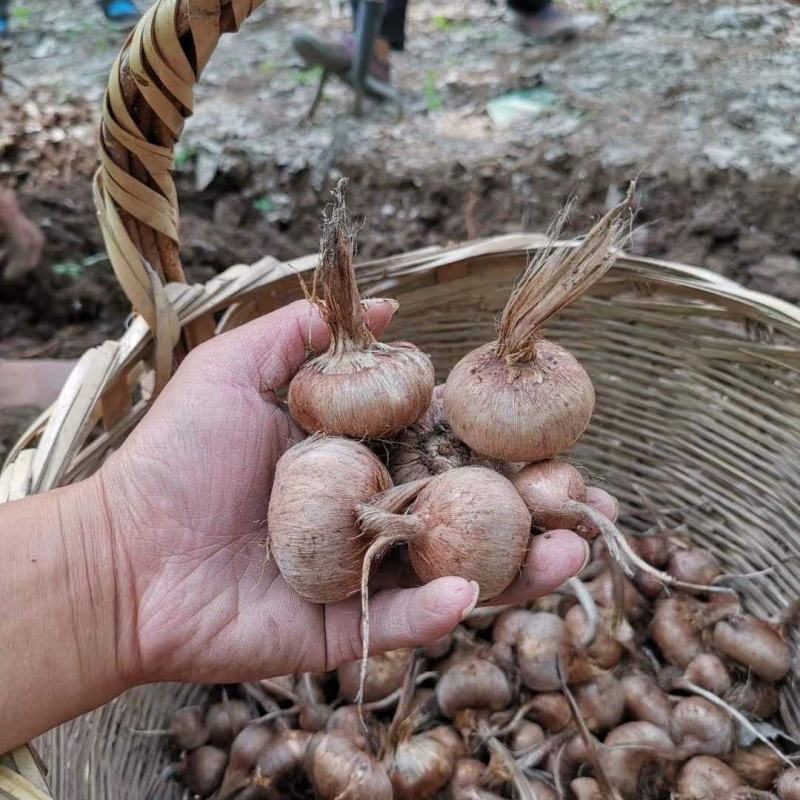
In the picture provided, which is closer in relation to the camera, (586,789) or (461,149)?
(586,789)

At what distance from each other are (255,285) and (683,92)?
2.56 metres

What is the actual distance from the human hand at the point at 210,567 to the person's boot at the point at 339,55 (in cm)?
245

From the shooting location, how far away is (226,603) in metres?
1.07

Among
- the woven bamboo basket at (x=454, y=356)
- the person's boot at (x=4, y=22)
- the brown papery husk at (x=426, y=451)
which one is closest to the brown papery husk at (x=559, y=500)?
the brown papery husk at (x=426, y=451)

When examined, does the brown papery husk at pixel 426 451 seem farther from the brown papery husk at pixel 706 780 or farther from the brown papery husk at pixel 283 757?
the brown papery husk at pixel 706 780

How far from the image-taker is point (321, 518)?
0.93 metres

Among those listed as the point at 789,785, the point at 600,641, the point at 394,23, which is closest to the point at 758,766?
the point at 789,785

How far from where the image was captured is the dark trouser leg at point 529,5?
3848mm

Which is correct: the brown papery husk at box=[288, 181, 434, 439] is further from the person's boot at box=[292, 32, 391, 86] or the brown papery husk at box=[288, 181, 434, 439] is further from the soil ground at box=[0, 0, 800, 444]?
the person's boot at box=[292, 32, 391, 86]

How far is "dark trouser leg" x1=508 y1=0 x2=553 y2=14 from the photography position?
3.85 m

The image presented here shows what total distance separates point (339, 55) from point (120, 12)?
1.81 meters

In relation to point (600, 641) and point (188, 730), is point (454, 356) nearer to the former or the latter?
point (600, 641)

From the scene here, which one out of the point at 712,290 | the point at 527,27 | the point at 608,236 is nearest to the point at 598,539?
the point at 712,290

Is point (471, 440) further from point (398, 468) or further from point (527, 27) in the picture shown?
point (527, 27)
